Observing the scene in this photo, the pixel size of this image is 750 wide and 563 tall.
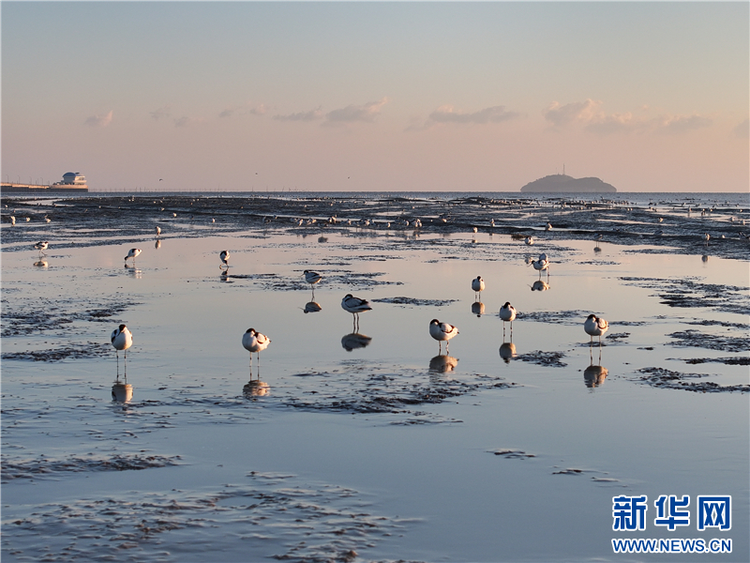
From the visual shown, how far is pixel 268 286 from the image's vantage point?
86.1 ft

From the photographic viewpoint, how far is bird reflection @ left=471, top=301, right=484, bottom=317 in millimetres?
20719

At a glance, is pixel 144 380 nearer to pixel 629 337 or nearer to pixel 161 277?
pixel 629 337

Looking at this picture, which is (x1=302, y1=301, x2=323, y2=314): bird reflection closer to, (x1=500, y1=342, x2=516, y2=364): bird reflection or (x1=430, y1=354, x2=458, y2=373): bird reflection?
(x1=500, y1=342, x2=516, y2=364): bird reflection

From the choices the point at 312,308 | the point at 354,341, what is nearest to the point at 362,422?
the point at 354,341

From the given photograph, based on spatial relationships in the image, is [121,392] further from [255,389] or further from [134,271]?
[134,271]

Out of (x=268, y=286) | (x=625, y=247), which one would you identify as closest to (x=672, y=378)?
(x=268, y=286)

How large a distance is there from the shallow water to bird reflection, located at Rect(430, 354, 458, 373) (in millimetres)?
78

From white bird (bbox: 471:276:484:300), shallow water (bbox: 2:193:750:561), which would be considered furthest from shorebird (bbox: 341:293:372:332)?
white bird (bbox: 471:276:484:300)

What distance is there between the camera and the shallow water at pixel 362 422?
767cm

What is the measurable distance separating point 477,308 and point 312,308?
173 inches

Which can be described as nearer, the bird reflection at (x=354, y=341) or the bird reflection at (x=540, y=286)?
the bird reflection at (x=354, y=341)

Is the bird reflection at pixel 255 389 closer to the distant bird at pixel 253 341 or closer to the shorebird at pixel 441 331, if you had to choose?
the distant bird at pixel 253 341

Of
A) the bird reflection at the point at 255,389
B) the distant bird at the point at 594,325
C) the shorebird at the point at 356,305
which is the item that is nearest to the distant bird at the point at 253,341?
the bird reflection at the point at 255,389

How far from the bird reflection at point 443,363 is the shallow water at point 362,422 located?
78 mm
